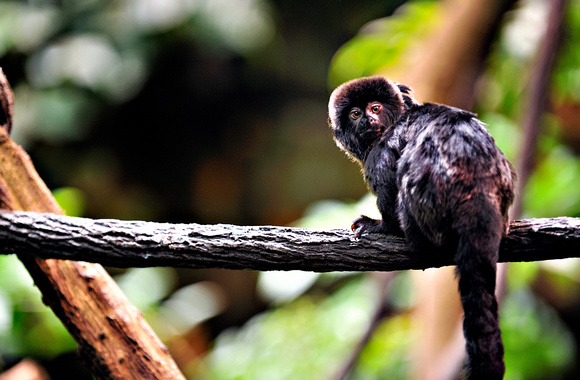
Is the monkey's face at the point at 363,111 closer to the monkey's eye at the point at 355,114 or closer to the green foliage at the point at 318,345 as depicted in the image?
the monkey's eye at the point at 355,114

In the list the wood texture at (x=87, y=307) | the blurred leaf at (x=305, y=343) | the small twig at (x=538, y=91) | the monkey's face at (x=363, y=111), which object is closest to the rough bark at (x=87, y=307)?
the wood texture at (x=87, y=307)

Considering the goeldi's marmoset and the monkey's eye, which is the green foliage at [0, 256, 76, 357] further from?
the goeldi's marmoset

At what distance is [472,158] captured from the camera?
7.59ft

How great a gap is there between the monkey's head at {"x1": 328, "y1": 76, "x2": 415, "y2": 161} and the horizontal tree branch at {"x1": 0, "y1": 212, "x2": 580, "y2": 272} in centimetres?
87

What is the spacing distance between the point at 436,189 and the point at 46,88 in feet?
20.8

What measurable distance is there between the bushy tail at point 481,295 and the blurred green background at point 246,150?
224 centimetres

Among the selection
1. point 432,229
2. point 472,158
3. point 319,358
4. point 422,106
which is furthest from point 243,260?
point 319,358

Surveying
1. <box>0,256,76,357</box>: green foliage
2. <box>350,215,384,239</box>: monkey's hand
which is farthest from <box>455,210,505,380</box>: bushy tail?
<box>0,256,76,357</box>: green foliage

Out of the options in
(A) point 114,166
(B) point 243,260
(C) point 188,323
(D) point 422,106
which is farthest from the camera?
(A) point 114,166

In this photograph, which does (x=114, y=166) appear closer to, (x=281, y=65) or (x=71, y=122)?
(x=71, y=122)

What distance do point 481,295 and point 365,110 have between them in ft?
4.35

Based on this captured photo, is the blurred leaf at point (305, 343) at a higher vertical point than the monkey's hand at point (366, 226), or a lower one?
lower

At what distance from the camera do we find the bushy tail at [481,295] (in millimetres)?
2043

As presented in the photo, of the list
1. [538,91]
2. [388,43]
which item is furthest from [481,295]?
[388,43]
